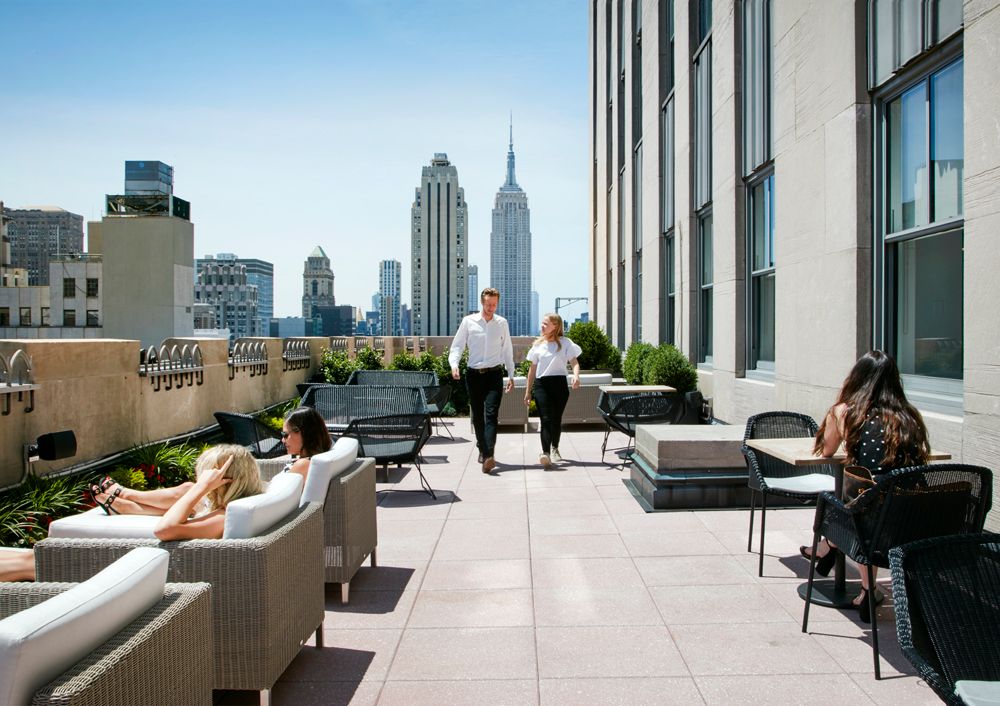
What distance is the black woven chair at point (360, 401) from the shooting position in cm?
1062

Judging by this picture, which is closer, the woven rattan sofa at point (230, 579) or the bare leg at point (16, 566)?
the woven rattan sofa at point (230, 579)

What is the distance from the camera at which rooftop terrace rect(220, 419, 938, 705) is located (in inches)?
141

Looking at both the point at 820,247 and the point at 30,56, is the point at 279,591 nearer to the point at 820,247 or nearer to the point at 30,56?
the point at 820,247

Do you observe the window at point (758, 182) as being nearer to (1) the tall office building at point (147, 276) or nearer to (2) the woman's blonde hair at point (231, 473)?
(2) the woman's blonde hair at point (231, 473)

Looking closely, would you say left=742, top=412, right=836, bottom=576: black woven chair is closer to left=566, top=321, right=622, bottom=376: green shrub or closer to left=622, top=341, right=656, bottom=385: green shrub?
left=622, top=341, right=656, bottom=385: green shrub

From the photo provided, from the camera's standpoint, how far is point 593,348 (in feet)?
55.9

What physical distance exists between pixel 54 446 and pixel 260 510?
148 inches

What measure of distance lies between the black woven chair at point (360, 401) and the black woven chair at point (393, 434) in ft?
8.05

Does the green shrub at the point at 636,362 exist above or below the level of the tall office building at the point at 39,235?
below

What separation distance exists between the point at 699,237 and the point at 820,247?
536 cm

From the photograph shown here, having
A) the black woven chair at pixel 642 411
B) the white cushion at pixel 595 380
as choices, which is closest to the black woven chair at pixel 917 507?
the black woven chair at pixel 642 411

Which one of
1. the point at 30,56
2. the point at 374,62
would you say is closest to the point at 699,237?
the point at 374,62

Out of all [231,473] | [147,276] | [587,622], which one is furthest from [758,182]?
[147,276]

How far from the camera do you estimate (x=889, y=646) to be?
4.05 m
